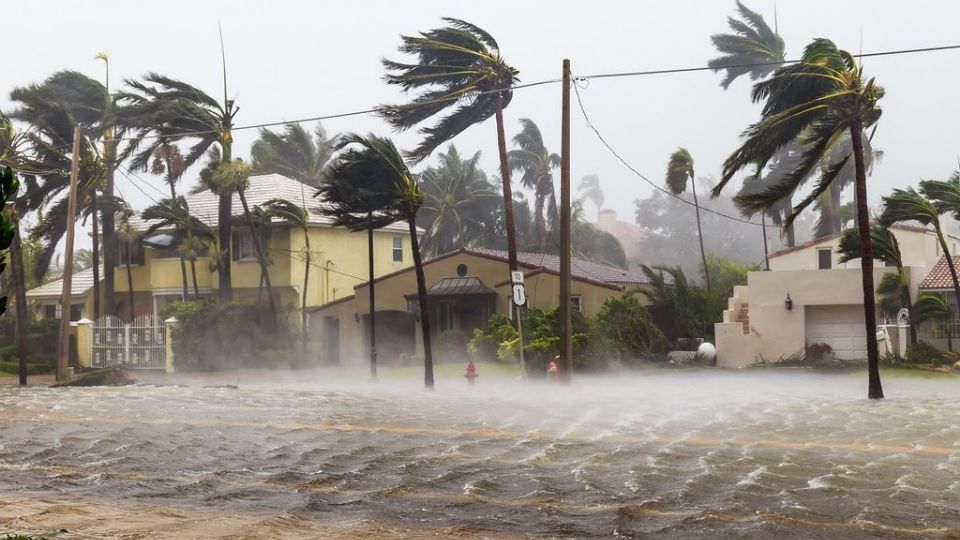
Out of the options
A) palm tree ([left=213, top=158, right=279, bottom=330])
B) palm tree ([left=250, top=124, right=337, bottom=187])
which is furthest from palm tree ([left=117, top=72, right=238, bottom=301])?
palm tree ([left=250, top=124, right=337, bottom=187])

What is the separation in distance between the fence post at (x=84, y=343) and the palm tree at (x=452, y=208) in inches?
1041

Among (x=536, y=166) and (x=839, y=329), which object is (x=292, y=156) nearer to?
(x=536, y=166)

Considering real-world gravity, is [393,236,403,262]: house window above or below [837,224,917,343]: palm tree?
above

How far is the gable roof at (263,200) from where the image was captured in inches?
1976

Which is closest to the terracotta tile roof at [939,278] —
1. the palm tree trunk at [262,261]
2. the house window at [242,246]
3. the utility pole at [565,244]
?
the utility pole at [565,244]

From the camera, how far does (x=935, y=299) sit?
33.3 m

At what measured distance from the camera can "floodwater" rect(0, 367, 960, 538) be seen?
35.4 feet

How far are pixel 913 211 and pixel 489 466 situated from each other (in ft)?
74.0

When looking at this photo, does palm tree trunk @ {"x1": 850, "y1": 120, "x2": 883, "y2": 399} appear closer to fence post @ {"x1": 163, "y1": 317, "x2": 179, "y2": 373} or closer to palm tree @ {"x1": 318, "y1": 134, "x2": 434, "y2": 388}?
palm tree @ {"x1": 318, "y1": 134, "x2": 434, "y2": 388}

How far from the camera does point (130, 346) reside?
43.9 m

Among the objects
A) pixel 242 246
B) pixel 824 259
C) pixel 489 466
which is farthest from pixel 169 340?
pixel 489 466

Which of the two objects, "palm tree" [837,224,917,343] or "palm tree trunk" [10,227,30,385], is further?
"palm tree trunk" [10,227,30,385]

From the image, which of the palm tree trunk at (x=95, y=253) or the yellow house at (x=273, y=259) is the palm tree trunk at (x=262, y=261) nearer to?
the yellow house at (x=273, y=259)

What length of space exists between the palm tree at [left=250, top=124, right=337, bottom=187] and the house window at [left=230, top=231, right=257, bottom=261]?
56.3 ft
